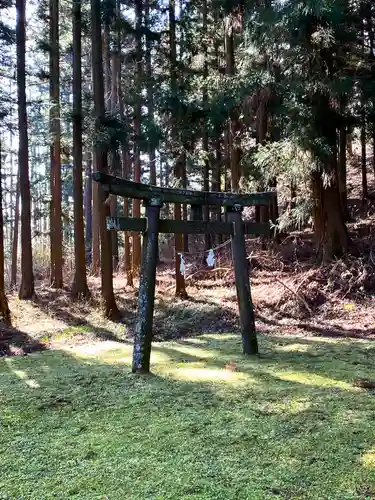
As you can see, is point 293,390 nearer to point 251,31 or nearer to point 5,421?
point 5,421

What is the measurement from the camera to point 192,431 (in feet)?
11.8

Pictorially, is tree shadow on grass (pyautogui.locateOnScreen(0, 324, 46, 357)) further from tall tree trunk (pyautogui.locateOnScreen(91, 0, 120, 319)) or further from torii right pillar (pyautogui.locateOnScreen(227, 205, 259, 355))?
torii right pillar (pyautogui.locateOnScreen(227, 205, 259, 355))

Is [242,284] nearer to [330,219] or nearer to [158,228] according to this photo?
[158,228]

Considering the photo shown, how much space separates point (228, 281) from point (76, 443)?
9998 millimetres

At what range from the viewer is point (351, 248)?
11211 mm

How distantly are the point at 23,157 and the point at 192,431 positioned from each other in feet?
35.6

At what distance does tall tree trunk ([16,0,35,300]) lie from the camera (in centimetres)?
1195

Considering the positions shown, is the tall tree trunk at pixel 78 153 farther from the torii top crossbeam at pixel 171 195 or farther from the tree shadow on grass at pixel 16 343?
the torii top crossbeam at pixel 171 195

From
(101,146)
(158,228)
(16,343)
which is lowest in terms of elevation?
(16,343)

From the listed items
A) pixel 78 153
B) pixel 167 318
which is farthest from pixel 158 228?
pixel 78 153

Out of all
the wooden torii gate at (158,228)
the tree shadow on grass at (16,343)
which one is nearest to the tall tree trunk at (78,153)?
the tree shadow on grass at (16,343)

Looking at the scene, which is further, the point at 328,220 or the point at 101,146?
the point at 328,220

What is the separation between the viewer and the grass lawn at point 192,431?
271cm

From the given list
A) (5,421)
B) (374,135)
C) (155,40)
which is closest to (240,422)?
(5,421)
